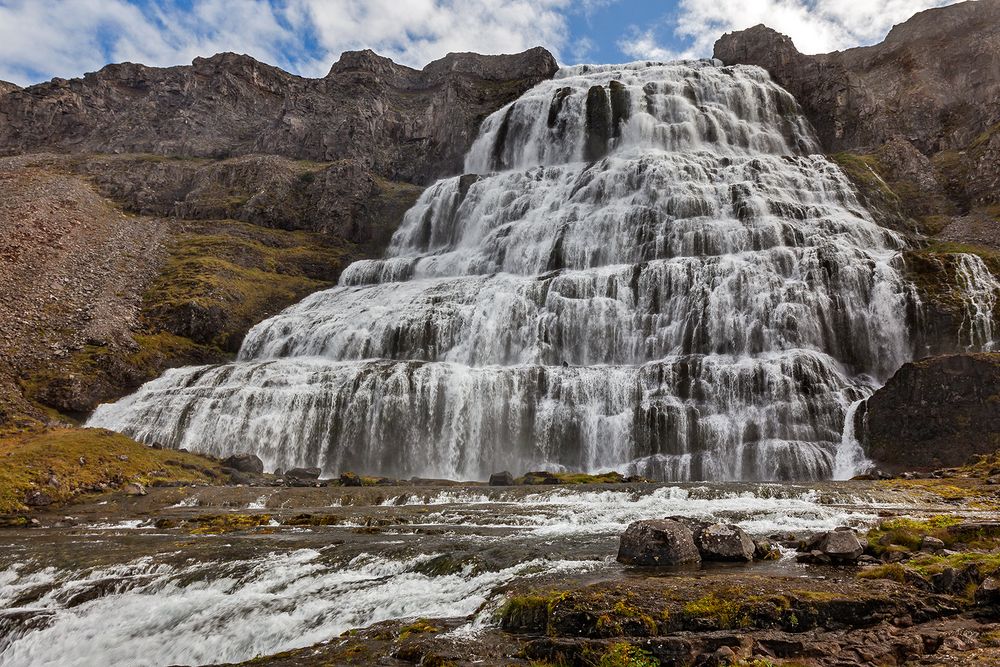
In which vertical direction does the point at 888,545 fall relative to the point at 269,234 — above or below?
below

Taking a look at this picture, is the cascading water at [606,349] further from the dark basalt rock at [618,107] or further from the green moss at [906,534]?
the green moss at [906,534]

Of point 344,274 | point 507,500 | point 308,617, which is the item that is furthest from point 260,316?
point 308,617

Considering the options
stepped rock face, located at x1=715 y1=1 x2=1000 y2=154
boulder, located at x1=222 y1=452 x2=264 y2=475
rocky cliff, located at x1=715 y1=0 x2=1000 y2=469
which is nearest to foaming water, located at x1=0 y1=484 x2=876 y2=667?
rocky cliff, located at x1=715 y1=0 x2=1000 y2=469

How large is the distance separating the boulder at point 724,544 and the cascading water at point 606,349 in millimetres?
21050

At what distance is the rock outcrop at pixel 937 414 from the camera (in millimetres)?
27984

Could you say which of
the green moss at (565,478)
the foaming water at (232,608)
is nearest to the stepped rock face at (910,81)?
the green moss at (565,478)

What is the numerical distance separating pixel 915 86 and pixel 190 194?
91049mm

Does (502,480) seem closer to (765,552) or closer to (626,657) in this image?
(765,552)

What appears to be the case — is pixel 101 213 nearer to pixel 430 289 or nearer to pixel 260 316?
pixel 260 316

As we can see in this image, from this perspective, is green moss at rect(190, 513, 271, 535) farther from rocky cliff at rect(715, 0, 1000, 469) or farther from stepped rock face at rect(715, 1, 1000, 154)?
stepped rock face at rect(715, 1, 1000, 154)

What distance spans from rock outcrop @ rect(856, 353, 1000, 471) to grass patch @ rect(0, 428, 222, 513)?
108ft

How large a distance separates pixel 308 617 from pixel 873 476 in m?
25.7

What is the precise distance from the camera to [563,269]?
49.1 m

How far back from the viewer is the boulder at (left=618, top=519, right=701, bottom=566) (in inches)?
436
